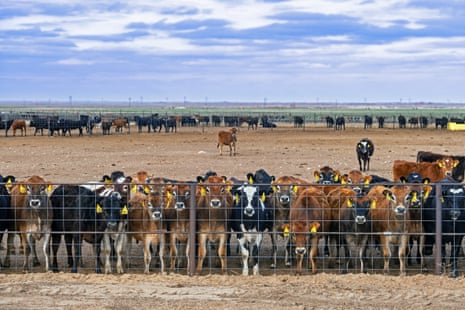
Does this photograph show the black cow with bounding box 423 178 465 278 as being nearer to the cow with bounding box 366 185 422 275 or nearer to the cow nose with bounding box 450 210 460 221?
the cow nose with bounding box 450 210 460 221

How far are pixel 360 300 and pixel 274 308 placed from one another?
109cm

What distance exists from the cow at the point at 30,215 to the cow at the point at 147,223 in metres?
1.24

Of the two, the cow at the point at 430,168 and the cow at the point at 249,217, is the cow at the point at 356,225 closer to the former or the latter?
the cow at the point at 249,217

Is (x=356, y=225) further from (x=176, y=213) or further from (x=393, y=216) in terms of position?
(x=176, y=213)

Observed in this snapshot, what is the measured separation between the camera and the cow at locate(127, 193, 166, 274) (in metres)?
11.4

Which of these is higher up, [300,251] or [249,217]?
[249,217]

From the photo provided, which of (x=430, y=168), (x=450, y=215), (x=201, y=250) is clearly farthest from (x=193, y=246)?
(x=430, y=168)

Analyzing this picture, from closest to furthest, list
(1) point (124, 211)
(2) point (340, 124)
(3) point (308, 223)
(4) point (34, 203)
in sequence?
(3) point (308, 223) → (1) point (124, 211) → (4) point (34, 203) → (2) point (340, 124)

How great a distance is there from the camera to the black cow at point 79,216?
11477 millimetres

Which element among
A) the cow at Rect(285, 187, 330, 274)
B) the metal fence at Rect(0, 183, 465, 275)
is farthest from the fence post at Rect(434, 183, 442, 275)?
the cow at Rect(285, 187, 330, 274)

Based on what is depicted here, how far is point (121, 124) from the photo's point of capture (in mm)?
55438

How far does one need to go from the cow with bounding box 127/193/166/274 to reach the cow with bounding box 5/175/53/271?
124 cm

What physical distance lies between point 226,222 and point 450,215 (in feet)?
10.7

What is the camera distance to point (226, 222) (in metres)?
11.6
